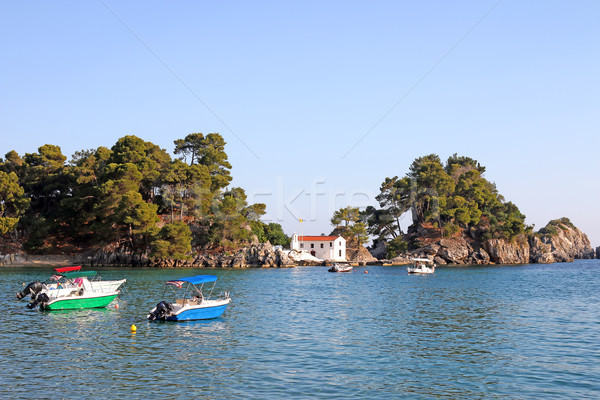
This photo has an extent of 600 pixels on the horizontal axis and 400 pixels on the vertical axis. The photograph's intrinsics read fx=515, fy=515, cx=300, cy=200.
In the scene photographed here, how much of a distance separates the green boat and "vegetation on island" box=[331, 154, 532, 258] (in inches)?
3706

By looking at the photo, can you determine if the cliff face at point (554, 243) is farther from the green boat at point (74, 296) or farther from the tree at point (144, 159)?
the green boat at point (74, 296)

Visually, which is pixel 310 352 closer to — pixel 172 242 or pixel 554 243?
pixel 172 242

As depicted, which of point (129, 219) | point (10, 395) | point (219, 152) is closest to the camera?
point (10, 395)

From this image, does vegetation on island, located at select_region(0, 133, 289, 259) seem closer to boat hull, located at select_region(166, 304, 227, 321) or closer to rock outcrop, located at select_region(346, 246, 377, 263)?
rock outcrop, located at select_region(346, 246, 377, 263)

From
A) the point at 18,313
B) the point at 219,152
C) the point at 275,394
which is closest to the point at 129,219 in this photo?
the point at 219,152

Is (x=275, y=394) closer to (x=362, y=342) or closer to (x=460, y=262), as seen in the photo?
(x=362, y=342)

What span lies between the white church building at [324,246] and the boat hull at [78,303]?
90.9 meters

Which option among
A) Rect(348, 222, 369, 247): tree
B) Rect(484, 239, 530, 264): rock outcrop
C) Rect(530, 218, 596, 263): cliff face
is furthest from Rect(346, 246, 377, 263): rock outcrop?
Rect(530, 218, 596, 263): cliff face

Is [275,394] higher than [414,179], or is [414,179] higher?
[414,179]

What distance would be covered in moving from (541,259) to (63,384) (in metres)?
148

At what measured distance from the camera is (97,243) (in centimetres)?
10475

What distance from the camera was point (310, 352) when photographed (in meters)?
24.4

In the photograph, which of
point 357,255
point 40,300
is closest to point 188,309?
point 40,300

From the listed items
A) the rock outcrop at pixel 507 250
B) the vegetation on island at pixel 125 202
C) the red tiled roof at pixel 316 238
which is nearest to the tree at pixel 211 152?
the vegetation on island at pixel 125 202
